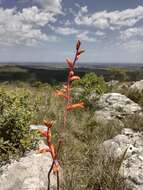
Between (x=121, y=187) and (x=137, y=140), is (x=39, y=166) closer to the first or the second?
(x=121, y=187)

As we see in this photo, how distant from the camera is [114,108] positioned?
10836 mm

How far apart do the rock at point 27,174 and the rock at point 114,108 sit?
419 centimetres

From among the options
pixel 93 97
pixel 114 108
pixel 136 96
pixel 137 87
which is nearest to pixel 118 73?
pixel 137 87

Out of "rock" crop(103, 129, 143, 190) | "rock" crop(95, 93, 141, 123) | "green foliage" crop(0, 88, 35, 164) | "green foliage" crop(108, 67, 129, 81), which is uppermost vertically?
"green foliage" crop(0, 88, 35, 164)

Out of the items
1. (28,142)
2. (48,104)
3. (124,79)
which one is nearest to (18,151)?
(28,142)

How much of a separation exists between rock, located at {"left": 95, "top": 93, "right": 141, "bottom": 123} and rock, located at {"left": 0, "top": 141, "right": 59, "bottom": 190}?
419 cm

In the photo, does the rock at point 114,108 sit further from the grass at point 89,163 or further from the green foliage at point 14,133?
the green foliage at point 14,133

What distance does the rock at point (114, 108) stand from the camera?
9992 millimetres

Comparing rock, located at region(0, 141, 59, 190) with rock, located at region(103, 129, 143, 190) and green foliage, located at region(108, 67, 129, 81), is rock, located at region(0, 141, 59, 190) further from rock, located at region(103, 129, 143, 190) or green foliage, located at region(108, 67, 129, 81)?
green foliage, located at region(108, 67, 129, 81)

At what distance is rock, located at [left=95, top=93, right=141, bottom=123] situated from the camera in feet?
32.8

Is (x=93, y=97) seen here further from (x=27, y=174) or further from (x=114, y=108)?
(x=27, y=174)

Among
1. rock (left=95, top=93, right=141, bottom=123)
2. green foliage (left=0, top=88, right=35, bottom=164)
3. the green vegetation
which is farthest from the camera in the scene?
the green vegetation

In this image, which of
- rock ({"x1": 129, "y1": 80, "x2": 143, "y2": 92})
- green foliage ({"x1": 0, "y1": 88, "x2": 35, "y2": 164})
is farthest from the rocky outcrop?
rock ({"x1": 129, "y1": 80, "x2": 143, "y2": 92})

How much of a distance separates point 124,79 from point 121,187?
27.2 m
